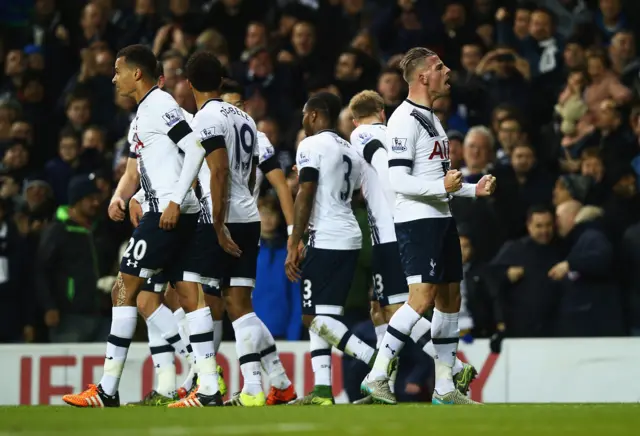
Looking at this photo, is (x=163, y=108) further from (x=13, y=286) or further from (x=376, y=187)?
(x=13, y=286)

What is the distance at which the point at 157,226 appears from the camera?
31.2ft

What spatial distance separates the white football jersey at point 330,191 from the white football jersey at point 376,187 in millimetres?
156

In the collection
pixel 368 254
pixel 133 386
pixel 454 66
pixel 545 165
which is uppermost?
pixel 454 66

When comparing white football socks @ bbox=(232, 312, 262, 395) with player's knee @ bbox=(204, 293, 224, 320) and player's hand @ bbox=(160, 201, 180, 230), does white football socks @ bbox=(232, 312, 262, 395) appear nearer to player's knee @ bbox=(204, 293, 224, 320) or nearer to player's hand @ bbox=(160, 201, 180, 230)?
player's knee @ bbox=(204, 293, 224, 320)

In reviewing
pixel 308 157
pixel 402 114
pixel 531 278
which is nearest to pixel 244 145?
pixel 308 157

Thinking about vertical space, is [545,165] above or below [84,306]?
above

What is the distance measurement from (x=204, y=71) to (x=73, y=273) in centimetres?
499

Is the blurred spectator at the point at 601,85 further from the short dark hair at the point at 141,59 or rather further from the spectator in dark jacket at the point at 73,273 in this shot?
the short dark hair at the point at 141,59

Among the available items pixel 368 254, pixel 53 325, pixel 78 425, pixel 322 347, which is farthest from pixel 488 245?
pixel 78 425

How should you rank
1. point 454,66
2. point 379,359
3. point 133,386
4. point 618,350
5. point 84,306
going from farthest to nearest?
1. point 454,66
2. point 84,306
3. point 133,386
4. point 618,350
5. point 379,359

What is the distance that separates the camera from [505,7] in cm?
1734

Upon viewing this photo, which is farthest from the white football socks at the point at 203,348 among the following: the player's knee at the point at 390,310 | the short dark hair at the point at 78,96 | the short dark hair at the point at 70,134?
the short dark hair at the point at 78,96

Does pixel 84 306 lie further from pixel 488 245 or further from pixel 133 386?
pixel 488 245

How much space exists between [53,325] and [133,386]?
1.51 meters
